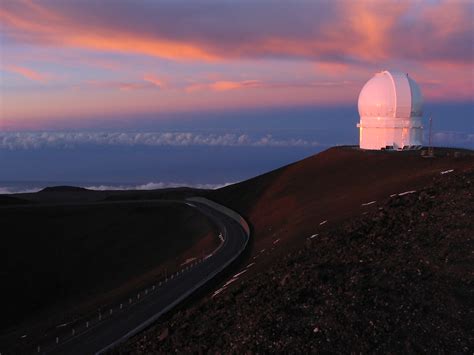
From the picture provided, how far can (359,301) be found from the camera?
11312 millimetres

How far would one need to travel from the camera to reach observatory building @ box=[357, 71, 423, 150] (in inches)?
1933

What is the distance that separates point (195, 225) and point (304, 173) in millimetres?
14251

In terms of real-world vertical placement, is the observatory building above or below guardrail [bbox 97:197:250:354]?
above

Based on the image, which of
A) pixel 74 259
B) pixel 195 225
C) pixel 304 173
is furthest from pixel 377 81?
pixel 74 259

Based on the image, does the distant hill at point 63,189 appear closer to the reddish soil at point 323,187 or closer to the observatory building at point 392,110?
→ the reddish soil at point 323,187

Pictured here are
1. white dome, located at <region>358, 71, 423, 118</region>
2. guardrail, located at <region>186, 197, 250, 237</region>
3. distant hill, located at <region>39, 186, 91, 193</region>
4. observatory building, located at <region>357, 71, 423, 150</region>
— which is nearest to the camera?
guardrail, located at <region>186, 197, 250, 237</region>

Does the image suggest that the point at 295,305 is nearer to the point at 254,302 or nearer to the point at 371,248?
the point at 254,302

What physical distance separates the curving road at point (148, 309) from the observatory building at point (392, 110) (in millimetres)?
22701

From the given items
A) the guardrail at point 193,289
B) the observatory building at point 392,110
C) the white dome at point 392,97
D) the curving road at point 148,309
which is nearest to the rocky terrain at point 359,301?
the guardrail at point 193,289

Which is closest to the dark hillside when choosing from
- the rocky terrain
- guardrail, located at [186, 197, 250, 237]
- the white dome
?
guardrail, located at [186, 197, 250, 237]

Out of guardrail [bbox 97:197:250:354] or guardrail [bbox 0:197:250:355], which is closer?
guardrail [bbox 97:197:250:354]

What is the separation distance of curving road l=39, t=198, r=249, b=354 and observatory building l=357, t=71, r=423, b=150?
22701mm

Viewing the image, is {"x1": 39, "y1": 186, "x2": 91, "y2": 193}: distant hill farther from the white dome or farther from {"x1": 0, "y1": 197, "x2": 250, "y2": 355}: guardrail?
{"x1": 0, "y1": 197, "x2": 250, "y2": 355}: guardrail

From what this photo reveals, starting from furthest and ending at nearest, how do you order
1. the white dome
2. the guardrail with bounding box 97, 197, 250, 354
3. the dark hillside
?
1. the white dome
2. the dark hillside
3. the guardrail with bounding box 97, 197, 250, 354
